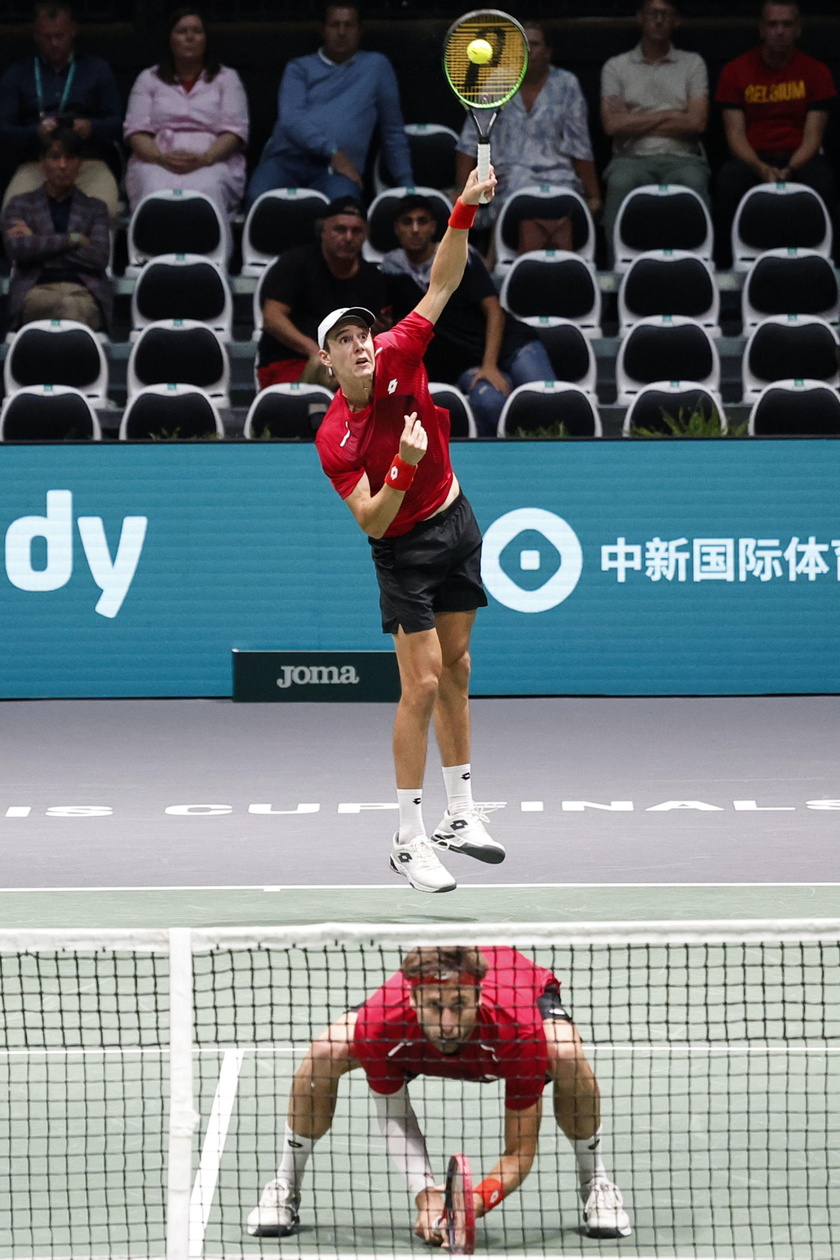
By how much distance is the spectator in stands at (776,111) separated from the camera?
579 inches

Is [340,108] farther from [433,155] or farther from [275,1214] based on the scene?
[275,1214]

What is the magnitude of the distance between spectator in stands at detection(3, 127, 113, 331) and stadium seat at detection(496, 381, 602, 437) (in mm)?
3339

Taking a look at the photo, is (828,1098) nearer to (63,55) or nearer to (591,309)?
(591,309)

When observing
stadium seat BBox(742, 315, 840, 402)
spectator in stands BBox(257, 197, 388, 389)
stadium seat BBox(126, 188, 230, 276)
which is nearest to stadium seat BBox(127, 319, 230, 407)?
spectator in stands BBox(257, 197, 388, 389)

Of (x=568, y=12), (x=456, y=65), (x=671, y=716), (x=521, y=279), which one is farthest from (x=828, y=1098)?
(x=568, y=12)

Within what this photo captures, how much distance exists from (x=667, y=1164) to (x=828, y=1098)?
614 mm

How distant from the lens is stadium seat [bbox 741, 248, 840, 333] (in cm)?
1386

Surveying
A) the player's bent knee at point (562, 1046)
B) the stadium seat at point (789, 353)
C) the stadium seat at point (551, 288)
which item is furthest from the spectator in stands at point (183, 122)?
the player's bent knee at point (562, 1046)

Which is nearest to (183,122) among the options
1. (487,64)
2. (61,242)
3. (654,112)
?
(61,242)

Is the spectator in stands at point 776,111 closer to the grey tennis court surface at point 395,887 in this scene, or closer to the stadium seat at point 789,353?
the stadium seat at point 789,353

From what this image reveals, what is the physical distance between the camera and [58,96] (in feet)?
48.9

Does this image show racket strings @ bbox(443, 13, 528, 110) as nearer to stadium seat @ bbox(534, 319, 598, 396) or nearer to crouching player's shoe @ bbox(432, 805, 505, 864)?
crouching player's shoe @ bbox(432, 805, 505, 864)

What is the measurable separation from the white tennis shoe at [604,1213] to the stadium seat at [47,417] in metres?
8.94

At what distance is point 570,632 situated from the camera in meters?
12.0
